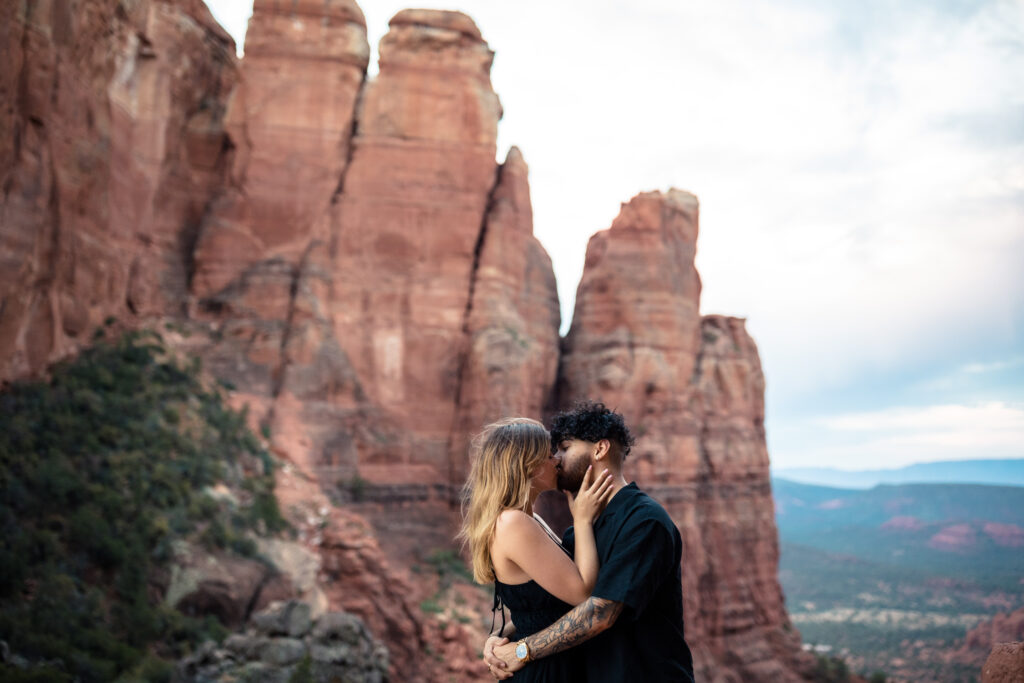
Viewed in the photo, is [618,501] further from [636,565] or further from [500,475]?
[500,475]

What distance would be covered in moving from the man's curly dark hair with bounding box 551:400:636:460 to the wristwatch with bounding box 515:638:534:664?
1012 mm

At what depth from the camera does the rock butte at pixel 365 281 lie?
24.6 m

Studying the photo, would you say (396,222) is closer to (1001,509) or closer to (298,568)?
(298,568)

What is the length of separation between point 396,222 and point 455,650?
14900mm

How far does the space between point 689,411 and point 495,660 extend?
31.0m

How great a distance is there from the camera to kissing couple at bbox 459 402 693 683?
3727 millimetres

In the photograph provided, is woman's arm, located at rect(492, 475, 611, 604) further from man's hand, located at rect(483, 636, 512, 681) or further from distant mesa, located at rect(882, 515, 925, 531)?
distant mesa, located at rect(882, 515, 925, 531)

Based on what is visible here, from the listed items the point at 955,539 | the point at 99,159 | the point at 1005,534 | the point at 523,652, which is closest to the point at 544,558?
the point at 523,652

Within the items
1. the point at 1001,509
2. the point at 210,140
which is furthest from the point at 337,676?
the point at 1001,509

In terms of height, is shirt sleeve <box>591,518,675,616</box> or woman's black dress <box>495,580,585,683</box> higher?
shirt sleeve <box>591,518,675,616</box>

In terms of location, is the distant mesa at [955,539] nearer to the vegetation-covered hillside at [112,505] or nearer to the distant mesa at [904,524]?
the distant mesa at [904,524]

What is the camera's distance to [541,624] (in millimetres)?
3996

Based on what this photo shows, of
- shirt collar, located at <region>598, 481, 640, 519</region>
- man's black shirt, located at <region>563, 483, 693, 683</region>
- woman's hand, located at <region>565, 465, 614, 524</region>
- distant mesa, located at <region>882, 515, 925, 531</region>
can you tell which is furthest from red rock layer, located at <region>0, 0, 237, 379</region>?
distant mesa, located at <region>882, 515, 925, 531</region>

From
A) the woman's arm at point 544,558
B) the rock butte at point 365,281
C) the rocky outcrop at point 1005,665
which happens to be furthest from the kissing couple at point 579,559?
the rock butte at point 365,281
